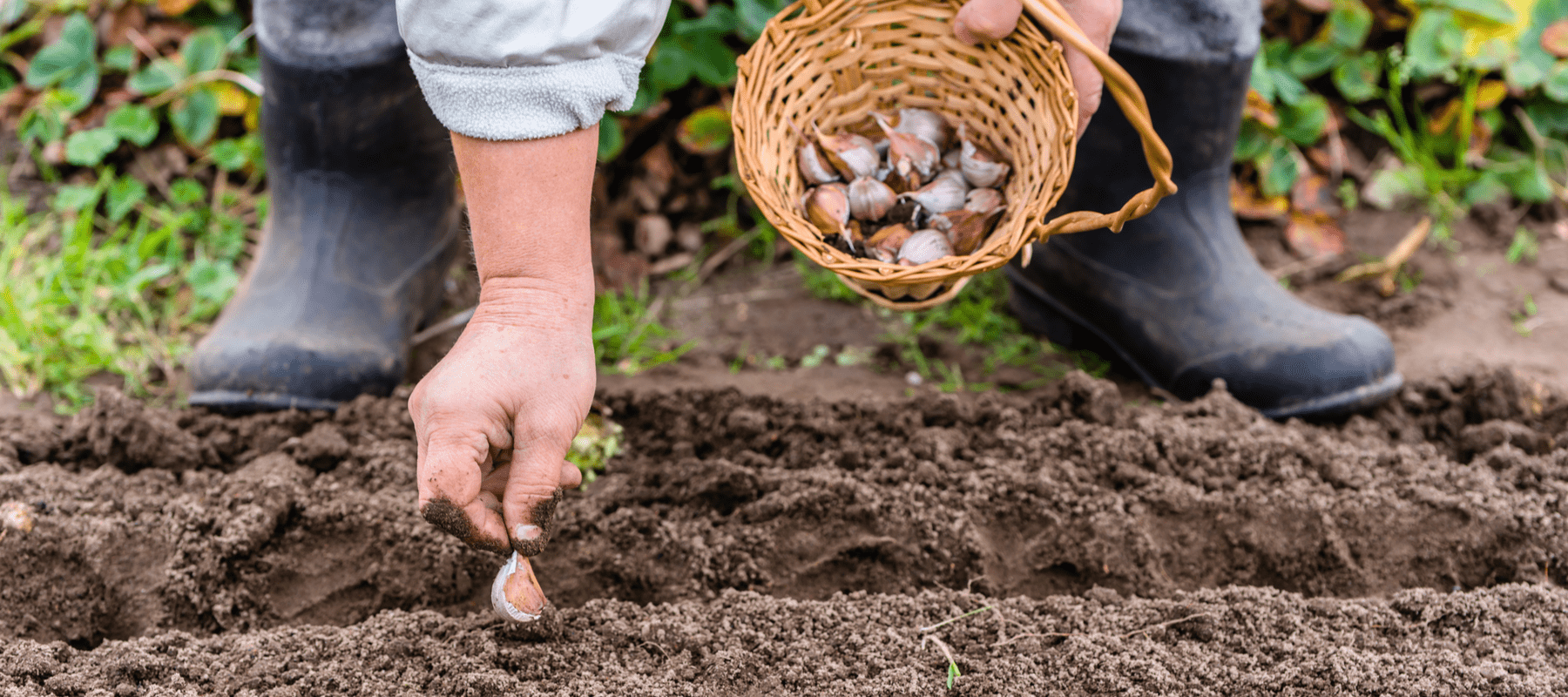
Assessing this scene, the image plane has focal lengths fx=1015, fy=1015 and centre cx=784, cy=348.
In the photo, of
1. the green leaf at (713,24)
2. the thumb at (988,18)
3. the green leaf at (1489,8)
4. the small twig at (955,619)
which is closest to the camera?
the small twig at (955,619)

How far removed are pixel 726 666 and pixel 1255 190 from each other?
5.84 ft

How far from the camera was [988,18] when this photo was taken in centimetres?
139

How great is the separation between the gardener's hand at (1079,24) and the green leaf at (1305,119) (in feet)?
3.93

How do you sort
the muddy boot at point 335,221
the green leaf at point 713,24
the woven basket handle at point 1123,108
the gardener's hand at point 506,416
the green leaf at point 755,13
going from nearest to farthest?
the gardener's hand at point 506,416
the woven basket handle at point 1123,108
the muddy boot at point 335,221
the green leaf at point 755,13
the green leaf at point 713,24

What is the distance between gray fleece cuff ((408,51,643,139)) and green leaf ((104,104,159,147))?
166 cm

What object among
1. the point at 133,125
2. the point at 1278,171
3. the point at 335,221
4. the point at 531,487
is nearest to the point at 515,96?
the point at 531,487

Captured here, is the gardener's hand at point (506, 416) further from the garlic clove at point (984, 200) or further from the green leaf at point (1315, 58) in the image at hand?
the green leaf at point (1315, 58)

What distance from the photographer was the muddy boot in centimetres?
169

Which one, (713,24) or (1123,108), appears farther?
(713,24)

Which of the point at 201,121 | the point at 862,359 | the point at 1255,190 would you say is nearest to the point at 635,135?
the point at 862,359

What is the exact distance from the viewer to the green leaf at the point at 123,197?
2250 millimetres

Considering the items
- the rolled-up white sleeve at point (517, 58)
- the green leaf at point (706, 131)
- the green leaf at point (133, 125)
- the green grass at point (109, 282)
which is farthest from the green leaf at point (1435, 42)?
the green leaf at point (133, 125)

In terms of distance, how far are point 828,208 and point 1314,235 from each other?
1399mm

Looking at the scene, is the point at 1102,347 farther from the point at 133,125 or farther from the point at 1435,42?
the point at 133,125
